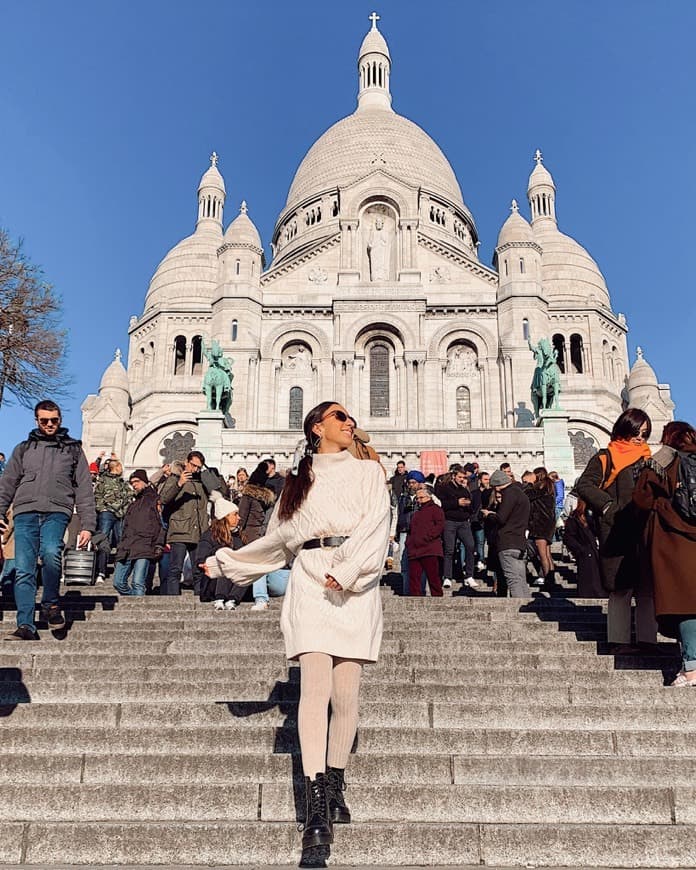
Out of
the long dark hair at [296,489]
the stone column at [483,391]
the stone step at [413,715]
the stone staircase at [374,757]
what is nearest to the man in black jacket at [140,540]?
the stone staircase at [374,757]

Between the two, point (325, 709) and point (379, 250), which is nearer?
point (325, 709)

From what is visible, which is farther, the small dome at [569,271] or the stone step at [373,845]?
the small dome at [569,271]

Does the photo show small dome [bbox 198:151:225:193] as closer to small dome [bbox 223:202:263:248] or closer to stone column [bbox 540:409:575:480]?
small dome [bbox 223:202:263:248]

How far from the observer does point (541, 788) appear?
4445 millimetres

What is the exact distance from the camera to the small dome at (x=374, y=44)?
58938mm

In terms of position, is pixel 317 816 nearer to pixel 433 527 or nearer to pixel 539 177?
pixel 433 527

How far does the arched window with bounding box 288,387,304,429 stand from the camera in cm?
3181

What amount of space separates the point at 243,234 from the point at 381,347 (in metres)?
7.35

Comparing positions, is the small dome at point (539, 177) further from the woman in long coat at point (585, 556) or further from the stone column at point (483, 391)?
the woman in long coat at point (585, 556)

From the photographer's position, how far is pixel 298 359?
32781mm

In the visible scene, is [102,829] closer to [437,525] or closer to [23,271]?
[437,525]

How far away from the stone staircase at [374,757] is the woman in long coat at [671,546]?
0.41 meters

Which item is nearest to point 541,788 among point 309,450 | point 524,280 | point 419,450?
point 309,450

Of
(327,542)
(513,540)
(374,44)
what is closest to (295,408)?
(513,540)
